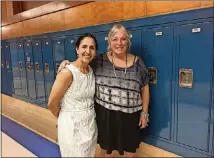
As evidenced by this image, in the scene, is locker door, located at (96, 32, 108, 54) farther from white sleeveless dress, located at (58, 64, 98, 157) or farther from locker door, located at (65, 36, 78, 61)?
white sleeveless dress, located at (58, 64, 98, 157)

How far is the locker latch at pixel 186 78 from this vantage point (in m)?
2.00

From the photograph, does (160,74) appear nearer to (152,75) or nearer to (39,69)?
(152,75)

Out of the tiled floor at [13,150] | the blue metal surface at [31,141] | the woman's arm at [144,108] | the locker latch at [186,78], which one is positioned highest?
the locker latch at [186,78]

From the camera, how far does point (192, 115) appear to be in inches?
80.1

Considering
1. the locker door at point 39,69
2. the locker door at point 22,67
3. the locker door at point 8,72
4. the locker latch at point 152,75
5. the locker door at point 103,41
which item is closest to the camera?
the locker latch at point 152,75

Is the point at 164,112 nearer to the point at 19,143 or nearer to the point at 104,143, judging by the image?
the point at 104,143

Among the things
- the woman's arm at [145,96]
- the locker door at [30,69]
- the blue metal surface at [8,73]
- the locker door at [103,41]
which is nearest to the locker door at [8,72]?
the blue metal surface at [8,73]

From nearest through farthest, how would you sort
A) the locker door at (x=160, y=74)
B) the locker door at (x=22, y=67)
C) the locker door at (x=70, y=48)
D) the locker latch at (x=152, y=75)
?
the locker door at (x=160, y=74)
the locker latch at (x=152, y=75)
the locker door at (x=70, y=48)
the locker door at (x=22, y=67)

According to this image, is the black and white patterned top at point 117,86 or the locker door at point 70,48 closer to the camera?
the black and white patterned top at point 117,86

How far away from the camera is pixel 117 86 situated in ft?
6.22

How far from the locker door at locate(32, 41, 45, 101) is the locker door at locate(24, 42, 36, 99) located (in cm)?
19


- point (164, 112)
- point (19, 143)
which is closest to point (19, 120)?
point (19, 143)

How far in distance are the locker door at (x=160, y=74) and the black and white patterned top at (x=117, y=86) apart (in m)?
0.37

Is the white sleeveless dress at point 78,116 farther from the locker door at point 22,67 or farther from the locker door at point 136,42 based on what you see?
the locker door at point 22,67
